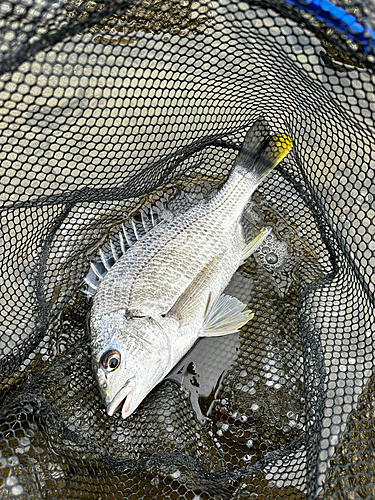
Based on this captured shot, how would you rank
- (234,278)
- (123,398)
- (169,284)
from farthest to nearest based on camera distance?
(234,278) < (169,284) < (123,398)

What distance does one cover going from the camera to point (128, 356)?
2.35 metres

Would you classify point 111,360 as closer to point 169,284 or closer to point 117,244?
point 169,284

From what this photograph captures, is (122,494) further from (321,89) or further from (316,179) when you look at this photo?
(321,89)

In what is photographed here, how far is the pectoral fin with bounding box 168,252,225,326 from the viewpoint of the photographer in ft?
8.60

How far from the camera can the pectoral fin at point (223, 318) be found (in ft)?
9.09

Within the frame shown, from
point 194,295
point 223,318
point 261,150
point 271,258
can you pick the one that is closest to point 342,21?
point 261,150

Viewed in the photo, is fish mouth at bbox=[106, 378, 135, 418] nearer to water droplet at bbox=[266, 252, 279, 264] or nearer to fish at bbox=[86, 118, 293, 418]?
fish at bbox=[86, 118, 293, 418]

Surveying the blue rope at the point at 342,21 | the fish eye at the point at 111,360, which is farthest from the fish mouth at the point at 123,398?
the blue rope at the point at 342,21

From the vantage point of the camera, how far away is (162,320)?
256 centimetres

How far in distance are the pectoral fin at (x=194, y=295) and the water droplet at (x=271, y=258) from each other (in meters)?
0.52

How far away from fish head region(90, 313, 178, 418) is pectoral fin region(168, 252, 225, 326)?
8cm

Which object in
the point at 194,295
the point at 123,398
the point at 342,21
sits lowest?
the point at 123,398

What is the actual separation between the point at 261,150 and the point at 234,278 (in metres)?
1.04

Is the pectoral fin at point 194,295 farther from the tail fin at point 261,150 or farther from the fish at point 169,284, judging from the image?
the tail fin at point 261,150
